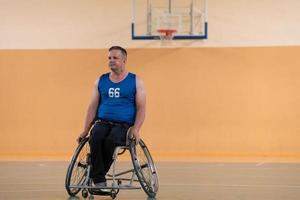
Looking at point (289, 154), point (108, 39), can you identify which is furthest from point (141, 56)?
point (289, 154)

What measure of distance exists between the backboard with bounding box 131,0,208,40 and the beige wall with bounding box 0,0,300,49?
0.48 feet

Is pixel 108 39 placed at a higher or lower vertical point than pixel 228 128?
higher

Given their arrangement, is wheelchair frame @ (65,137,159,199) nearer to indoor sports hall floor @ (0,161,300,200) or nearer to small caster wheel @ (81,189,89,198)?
small caster wheel @ (81,189,89,198)

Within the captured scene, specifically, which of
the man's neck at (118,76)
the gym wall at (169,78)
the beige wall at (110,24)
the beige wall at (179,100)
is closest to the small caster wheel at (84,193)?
the man's neck at (118,76)

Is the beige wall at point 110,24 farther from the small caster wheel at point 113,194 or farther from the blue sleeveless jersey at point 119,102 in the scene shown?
the small caster wheel at point 113,194

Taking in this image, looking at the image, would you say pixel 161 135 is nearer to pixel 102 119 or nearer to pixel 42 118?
pixel 42 118

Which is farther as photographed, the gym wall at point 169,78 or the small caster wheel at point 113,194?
the gym wall at point 169,78

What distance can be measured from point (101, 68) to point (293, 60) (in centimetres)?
303

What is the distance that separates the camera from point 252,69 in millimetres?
10203

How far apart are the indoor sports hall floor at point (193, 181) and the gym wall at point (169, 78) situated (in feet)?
4.30

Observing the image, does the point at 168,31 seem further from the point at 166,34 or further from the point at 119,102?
the point at 119,102

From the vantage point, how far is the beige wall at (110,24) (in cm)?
1016

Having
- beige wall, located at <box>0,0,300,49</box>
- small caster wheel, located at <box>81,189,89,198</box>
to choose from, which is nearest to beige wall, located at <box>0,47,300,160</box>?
beige wall, located at <box>0,0,300,49</box>

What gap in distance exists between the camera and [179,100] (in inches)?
406
